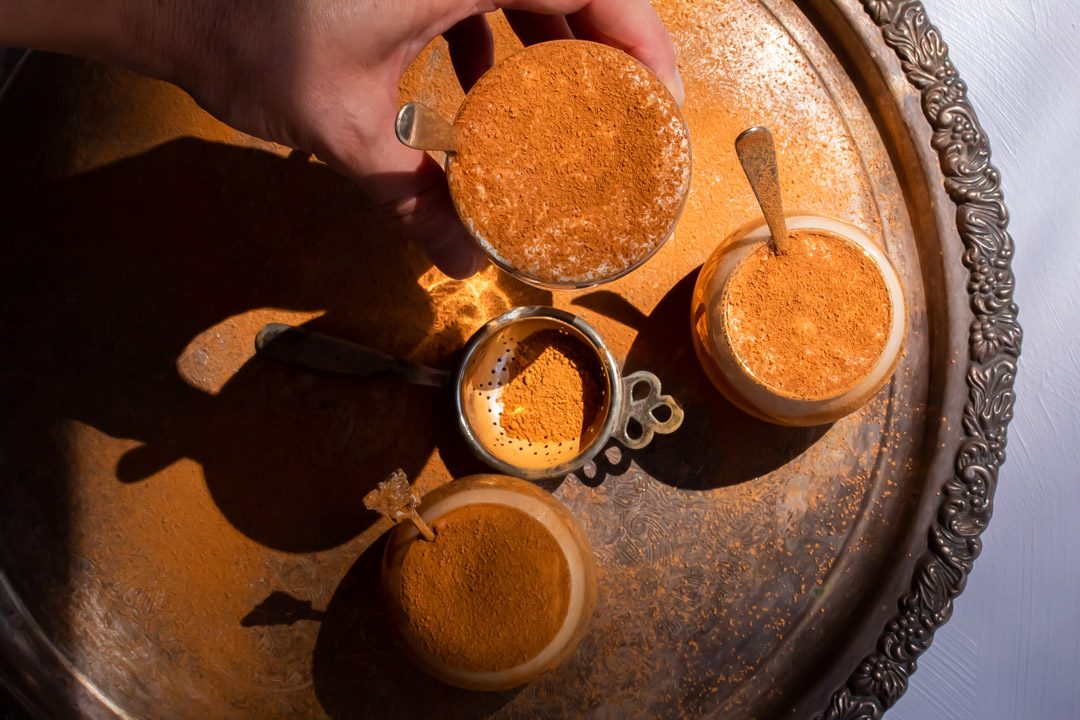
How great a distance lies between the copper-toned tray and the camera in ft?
3.70

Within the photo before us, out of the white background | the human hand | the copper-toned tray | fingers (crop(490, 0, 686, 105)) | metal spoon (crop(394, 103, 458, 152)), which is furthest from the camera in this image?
the white background

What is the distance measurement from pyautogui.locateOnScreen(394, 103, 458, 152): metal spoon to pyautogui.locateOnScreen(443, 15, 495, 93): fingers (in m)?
0.34

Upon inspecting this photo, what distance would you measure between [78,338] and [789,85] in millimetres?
1136

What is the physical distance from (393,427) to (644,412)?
14.4 inches

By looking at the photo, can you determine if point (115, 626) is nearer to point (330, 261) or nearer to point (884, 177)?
point (330, 261)

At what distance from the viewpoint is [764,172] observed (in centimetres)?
96

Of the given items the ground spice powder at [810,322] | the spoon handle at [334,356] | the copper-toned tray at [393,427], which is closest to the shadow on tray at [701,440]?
the copper-toned tray at [393,427]

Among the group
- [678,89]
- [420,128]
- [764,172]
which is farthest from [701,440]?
[420,128]

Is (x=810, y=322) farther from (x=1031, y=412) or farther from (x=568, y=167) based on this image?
(x=1031, y=412)

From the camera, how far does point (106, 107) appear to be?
1.20m

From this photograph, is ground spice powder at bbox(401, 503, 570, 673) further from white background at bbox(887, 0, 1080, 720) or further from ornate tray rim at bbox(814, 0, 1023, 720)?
white background at bbox(887, 0, 1080, 720)

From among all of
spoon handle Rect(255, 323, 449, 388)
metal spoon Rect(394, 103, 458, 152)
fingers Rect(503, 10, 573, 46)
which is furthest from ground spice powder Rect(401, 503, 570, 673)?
fingers Rect(503, 10, 573, 46)

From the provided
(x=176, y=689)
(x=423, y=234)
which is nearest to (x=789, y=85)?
(x=423, y=234)

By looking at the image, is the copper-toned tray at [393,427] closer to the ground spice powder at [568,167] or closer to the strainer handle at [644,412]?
the strainer handle at [644,412]
